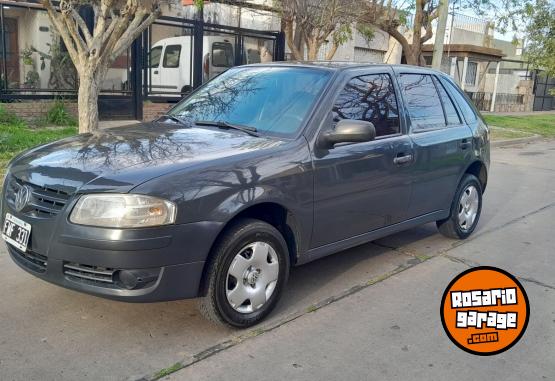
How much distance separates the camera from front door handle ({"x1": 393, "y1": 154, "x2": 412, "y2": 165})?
15.0ft

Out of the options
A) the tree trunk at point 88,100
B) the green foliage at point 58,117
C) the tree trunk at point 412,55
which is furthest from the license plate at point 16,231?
the tree trunk at point 412,55

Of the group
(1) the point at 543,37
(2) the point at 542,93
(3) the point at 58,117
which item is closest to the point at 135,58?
(3) the point at 58,117

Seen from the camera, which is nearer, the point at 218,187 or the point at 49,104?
the point at 218,187

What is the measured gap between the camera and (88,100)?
8.48 meters

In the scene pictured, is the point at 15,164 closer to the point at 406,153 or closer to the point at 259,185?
the point at 259,185

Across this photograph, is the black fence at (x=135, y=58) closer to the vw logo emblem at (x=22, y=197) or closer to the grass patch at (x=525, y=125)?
the grass patch at (x=525, y=125)

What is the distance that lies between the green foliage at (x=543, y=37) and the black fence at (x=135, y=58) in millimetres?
11237

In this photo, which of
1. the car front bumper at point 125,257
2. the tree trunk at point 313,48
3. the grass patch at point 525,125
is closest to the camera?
the car front bumper at point 125,257

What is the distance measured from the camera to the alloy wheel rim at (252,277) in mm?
3523

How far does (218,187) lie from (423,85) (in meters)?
2.78

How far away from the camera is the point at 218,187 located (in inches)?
131

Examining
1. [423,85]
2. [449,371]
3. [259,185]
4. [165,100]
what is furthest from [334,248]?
[165,100]

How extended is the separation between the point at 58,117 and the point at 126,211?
395 inches

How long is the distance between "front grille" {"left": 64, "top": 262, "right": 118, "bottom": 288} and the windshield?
5.03 feet
